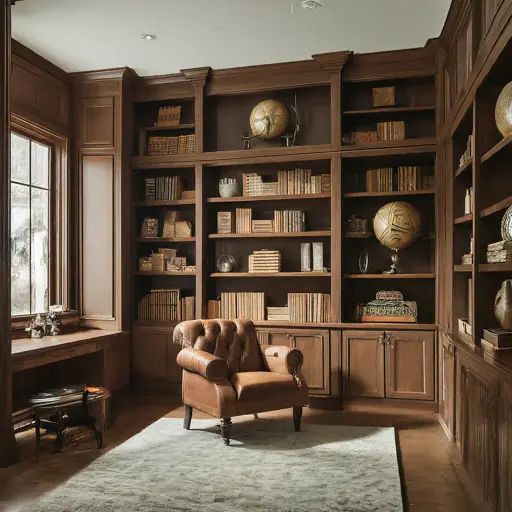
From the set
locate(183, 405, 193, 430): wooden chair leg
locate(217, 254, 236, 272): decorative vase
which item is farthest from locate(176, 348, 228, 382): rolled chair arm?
locate(217, 254, 236, 272): decorative vase

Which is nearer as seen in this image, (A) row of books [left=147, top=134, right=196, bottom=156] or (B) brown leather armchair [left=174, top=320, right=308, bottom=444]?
(B) brown leather armchair [left=174, top=320, right=308, bottom=444]

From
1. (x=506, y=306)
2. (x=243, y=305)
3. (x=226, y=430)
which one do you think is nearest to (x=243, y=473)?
(x=226, y=430)

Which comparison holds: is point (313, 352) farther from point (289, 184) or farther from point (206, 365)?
point (289, 184)

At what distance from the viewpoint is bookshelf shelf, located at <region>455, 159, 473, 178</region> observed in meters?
3.79

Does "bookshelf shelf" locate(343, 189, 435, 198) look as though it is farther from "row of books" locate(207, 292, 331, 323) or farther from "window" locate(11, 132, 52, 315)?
"window" locate(11, 132, 52, 315)

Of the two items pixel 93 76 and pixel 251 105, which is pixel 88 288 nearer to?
pixel 93 76

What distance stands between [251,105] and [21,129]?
2173 millimetres

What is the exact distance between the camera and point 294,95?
221 inches

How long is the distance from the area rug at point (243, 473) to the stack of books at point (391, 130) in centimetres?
253

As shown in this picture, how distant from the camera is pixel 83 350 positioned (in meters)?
4.71

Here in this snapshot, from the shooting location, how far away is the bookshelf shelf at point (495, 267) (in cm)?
280

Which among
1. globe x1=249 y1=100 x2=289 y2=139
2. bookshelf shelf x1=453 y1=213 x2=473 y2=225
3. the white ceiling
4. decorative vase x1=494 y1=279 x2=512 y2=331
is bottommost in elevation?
decorative vase x1=494 y1=279 x2=512 y2=331

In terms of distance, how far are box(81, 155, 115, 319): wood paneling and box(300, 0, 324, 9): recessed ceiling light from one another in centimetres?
241

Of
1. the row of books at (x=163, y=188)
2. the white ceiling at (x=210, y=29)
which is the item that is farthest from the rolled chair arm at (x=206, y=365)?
the white ceiling at (x=210, y=29)
